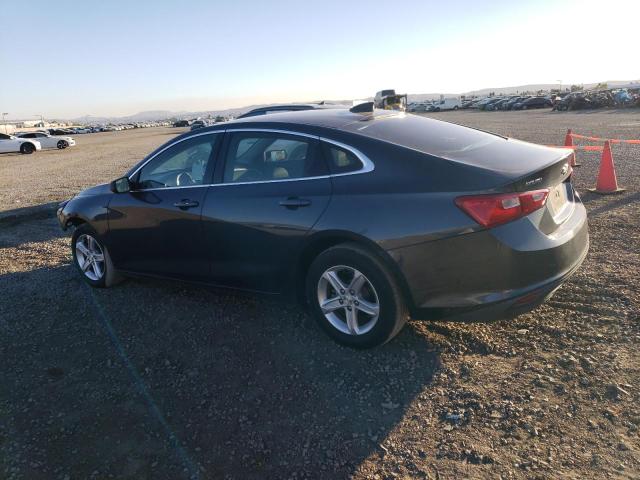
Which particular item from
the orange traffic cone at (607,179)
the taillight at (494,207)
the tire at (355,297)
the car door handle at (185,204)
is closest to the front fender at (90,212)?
the car door handle at (185,204)

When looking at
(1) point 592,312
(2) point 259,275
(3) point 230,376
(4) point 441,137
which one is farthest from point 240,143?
(1) point 592,312

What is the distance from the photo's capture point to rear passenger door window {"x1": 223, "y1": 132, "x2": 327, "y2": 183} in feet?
11.9

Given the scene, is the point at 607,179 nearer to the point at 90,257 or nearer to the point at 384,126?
the point at 384,126

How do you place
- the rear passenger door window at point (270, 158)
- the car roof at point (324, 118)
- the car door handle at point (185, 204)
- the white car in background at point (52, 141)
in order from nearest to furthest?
the rear passenger door window at point (270, 158) < the car roof at point (324, 118) < the car door handle at point (185, 204) < the white car in background at point (52, 141)

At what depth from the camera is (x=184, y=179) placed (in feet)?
14.6

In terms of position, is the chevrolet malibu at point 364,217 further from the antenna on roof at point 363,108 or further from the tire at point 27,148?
the tire at point 27,148

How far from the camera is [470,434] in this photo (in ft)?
8.68

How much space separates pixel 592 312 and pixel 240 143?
3.07 metres

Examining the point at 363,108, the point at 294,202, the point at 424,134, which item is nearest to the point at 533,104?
the point at 363,108

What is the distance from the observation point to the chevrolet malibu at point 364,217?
9.87 ft

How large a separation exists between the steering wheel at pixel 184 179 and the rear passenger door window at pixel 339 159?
1.33m

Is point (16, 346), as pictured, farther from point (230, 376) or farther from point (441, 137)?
point (441, 137)

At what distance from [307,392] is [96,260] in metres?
3.03

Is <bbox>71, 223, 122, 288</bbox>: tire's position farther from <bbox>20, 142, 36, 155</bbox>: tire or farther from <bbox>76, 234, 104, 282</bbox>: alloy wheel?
<bbox>20, 142, 36, 155</bbox>: tire
